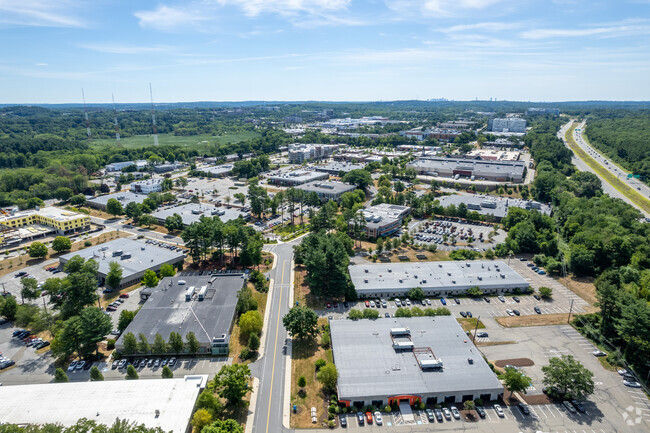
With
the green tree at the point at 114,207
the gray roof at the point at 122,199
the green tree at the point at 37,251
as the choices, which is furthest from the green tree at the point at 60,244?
the gray roof at the point at 122,199

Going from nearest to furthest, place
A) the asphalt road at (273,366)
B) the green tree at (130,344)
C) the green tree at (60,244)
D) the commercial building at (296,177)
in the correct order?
the asphalt road at (273,366), the green tree at (130,344), the green tree at (60,244), the commercial building at (296,177)

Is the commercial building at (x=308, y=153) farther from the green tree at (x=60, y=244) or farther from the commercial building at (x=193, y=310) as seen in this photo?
the commercial building at (x=193, y=310)

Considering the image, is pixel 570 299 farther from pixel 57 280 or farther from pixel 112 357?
pixel 57 280

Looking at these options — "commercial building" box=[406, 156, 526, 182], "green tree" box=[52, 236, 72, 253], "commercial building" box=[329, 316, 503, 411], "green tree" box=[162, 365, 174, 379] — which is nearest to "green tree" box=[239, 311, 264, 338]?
"commercial building" box=[329, 316, 503, 411]

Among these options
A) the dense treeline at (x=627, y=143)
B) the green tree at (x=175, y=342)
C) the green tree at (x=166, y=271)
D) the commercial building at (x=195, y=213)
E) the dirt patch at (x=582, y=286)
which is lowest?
the dirt patch at (x=582, y=286)

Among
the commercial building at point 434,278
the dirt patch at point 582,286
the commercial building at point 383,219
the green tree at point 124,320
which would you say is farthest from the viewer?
the commercial building at point 383,219

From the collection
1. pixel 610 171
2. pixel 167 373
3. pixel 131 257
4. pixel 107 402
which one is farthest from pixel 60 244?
pixel 610 171

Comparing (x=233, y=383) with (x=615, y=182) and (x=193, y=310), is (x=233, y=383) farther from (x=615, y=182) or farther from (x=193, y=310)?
(x=615, y=182)
